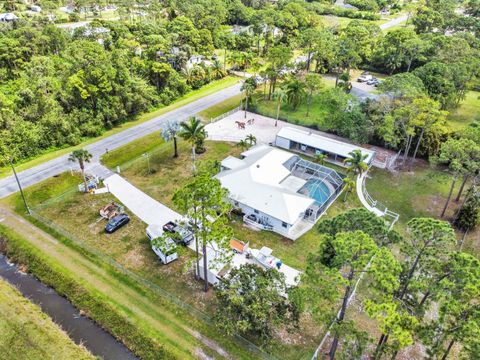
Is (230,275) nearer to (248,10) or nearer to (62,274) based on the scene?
(62,274)

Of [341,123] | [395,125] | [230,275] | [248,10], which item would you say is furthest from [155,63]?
[248,10]

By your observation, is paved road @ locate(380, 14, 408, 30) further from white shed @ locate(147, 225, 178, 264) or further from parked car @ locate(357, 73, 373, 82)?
white shed @ locate(147, 225, 178, 264)

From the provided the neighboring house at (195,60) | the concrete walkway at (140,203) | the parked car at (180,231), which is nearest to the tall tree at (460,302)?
the parked car at (180,231)

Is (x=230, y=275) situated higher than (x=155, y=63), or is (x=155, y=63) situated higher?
(x=155, y=63)

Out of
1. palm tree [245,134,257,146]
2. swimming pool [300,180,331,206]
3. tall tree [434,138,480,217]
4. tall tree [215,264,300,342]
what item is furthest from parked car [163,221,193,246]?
tall tree [434,138,480,217]

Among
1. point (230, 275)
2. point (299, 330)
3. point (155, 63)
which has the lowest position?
point (299, 330)

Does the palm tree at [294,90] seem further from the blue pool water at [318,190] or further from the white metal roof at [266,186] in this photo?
the blue pool water at [318,190]
